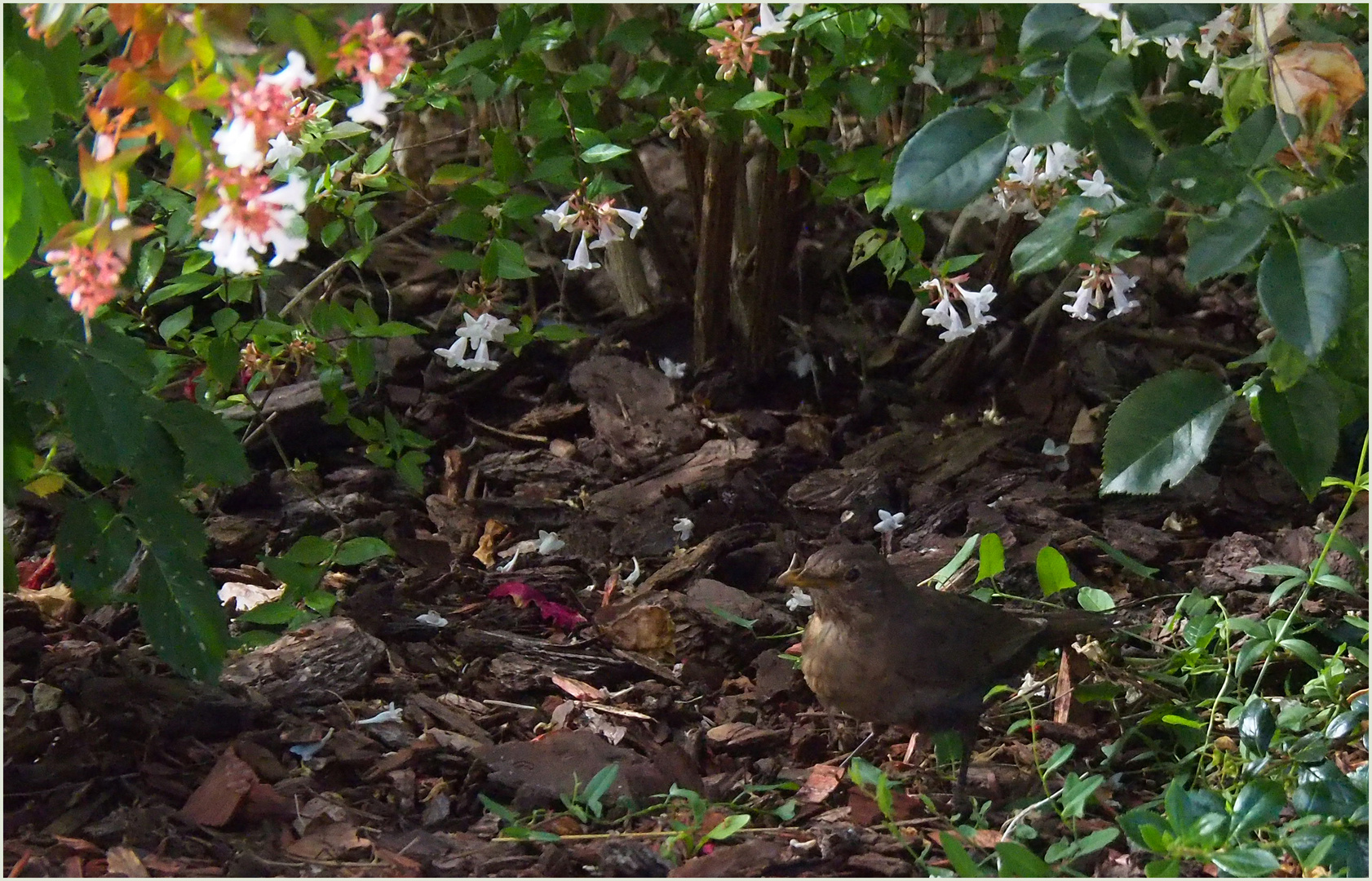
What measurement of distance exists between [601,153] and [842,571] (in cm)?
109

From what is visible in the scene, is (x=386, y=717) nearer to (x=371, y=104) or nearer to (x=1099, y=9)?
(x=371, y=104)

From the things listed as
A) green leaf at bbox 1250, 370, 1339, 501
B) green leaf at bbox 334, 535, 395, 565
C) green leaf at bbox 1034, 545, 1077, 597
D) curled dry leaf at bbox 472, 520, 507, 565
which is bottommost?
green leaf at bbox 1034, 545, 1077, 597

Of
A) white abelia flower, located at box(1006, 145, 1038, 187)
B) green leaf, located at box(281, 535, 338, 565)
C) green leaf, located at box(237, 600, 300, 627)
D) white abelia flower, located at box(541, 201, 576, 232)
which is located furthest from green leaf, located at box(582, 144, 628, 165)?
green leaf, located at box(237, 600, 300, 627)

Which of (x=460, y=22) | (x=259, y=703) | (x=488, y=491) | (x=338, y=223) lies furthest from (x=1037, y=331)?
(x=259, y=703)

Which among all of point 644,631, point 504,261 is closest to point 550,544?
point 644,631

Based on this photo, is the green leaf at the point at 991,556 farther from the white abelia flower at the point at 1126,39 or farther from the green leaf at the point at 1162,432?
the white abelia flower at the point at 1126,39

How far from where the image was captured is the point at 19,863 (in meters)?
2.24

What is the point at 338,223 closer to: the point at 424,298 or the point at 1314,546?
the point at 424,298

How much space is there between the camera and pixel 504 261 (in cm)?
292

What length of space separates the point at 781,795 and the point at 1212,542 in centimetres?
168

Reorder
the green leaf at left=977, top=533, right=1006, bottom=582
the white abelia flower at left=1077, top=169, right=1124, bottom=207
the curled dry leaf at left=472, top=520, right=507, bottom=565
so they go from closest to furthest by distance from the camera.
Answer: the white abelia flower at left=1077, top=169, right=1124, bottom=207 → the green leaf at left=977, top=533, right=1006, bottom=582 → the curled dry leaf at left=472, top=520, right=507, bottom=565

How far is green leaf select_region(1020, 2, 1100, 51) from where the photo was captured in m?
1.90

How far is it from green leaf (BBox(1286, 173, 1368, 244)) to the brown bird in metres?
1.34

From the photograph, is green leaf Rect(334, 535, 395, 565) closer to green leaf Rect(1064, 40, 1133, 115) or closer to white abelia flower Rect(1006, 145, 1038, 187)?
white abelia flower Rect(1006, 145, 1038, 187)
